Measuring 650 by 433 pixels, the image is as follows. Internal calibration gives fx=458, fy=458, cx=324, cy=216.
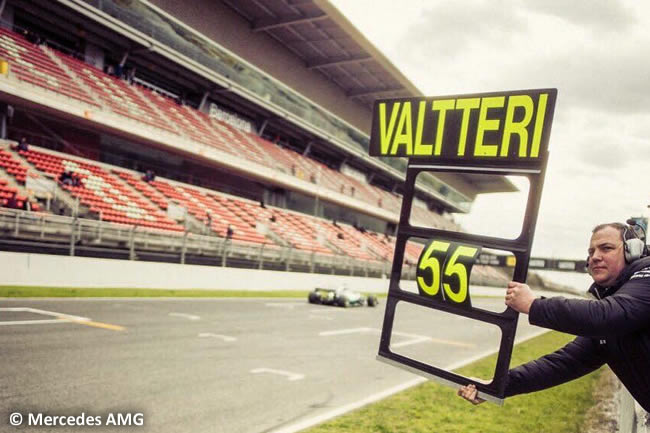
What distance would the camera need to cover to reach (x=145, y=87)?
83.9 feet

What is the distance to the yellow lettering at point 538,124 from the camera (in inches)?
97.7

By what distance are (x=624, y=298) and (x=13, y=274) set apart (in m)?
14.1

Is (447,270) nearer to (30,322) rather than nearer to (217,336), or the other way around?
(217,336)

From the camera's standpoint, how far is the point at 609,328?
2084 mm

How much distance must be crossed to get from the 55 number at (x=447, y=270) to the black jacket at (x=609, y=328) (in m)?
0.47

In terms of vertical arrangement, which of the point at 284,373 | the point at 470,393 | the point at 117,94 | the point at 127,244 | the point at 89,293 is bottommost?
the point at 89,293

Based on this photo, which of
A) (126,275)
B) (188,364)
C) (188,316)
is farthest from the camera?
(126,275)

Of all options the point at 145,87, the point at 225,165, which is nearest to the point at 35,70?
the point at 145,87

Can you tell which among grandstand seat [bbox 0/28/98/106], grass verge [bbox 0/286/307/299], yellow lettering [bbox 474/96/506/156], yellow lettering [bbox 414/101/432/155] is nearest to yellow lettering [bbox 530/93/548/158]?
yellow lettering [bbox 474/96/506/156]

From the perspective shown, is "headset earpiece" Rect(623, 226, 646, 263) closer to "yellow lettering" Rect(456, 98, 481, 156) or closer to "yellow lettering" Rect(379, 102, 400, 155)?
"yellow lettering" Rect(456, 98, 481, 156)

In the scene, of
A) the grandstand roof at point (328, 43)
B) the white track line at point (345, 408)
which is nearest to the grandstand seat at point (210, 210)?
the grandstand roof at point (328, 43)

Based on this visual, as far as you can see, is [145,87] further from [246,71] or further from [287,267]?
[287,267]

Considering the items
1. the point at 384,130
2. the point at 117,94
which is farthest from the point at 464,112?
the point at 117,94

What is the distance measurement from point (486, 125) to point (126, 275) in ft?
48.2
